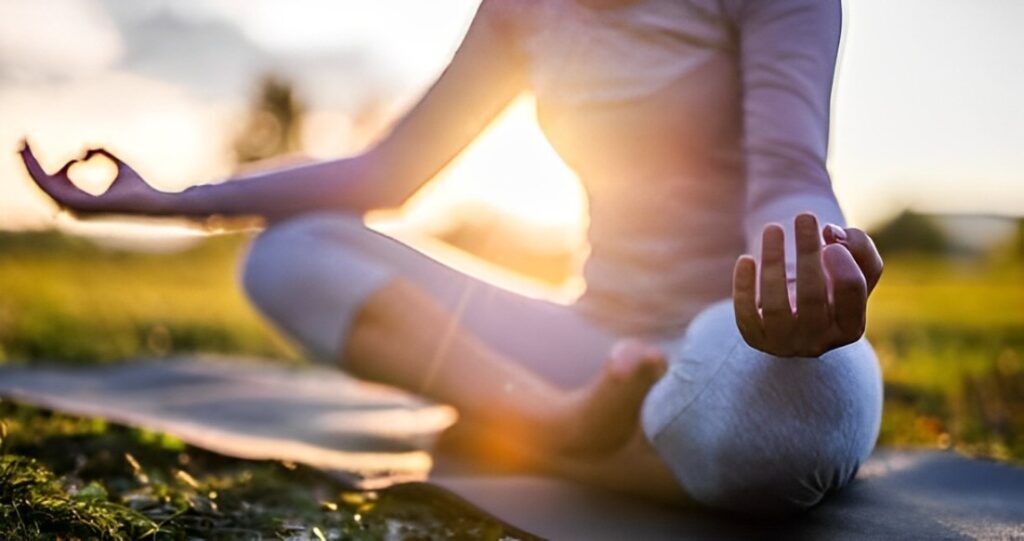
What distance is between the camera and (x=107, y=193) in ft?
5.57

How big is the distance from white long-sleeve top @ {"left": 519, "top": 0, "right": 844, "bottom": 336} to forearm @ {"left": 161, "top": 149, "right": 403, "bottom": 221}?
16.3 inches

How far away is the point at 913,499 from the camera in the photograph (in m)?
1.66

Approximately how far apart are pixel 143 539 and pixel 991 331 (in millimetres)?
4392

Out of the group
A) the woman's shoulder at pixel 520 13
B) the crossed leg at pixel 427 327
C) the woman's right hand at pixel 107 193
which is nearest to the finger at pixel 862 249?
the crossed leg at pixel 427 327

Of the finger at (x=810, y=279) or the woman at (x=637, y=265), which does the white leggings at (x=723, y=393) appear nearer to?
the woman at (x=637, y=265)

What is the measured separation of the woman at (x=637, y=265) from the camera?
1249 millimetres

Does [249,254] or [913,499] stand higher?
[249,254]

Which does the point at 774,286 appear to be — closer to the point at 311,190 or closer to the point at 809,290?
the point at 809,290

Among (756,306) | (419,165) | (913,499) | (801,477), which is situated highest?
(419,165)

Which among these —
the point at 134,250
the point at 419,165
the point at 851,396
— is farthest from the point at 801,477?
the point at 134,250

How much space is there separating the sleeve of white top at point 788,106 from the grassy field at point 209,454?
0.68m

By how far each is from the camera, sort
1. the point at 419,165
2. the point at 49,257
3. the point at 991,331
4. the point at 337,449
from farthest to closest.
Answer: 1. the point at 49,257
2. the point at 991,331
3. the point at 337,449
4. the point at 419,165

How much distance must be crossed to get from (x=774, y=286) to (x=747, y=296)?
0.03 metres

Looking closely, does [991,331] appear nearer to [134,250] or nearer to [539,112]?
[539,112]
